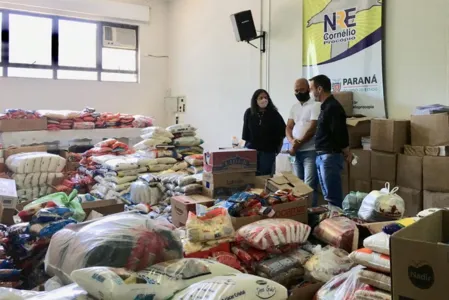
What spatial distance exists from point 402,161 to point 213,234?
7.26 ft

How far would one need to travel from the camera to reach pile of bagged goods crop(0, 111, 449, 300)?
1434 mm

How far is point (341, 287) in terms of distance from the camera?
1593 mm

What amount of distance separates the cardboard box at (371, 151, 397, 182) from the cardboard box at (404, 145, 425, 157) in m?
0.11

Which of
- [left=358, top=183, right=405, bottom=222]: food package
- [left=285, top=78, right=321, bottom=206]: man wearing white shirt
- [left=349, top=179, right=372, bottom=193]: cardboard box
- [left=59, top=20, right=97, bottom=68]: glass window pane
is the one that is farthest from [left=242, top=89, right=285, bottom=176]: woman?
[left=59, top=20, right=97, bottom=68]: glass window pane

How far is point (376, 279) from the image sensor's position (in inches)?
57.7

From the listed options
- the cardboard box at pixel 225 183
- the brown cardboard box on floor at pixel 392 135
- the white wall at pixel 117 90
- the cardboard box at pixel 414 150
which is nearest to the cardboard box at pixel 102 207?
the cardboard box at pixel 225 183

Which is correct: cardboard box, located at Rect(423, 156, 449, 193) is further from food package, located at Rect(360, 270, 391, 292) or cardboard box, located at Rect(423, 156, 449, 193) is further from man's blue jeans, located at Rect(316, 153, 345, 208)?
food package, located at Rect(360, 270, 391, 292)

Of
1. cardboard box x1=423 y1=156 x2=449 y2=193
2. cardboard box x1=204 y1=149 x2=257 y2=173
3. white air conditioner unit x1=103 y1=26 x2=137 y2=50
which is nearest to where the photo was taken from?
cardboard box x1=204 y1=149 x2=257 y2=173

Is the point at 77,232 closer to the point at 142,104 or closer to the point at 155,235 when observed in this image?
the point at 155,235

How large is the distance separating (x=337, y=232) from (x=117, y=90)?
623cm

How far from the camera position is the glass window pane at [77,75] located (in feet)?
23.7

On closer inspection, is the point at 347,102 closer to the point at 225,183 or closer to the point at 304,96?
the point at 304,96

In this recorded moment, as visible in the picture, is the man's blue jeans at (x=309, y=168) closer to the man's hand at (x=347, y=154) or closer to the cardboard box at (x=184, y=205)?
the man's hand at (x=347, y=154)

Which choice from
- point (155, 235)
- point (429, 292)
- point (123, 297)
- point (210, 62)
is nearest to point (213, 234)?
point (155, 235)
